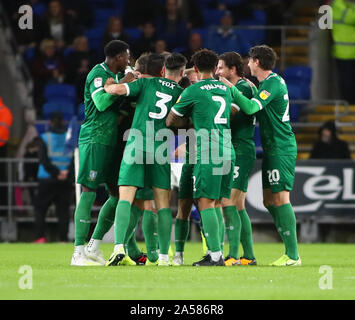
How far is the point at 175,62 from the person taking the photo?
10969mm

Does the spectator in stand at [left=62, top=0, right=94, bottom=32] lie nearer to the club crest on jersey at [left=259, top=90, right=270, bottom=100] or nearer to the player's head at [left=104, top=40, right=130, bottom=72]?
the player's head at [left=104, top=40, right=130, bottom=72]

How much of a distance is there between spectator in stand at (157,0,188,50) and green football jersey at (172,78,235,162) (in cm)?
984

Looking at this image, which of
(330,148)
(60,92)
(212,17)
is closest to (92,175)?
(330,148)

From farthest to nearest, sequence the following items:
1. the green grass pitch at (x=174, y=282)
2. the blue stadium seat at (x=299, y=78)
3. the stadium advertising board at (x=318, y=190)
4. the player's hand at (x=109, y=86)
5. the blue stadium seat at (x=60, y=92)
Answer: the blue stadium seat at (x=60, y=92), the blue stadium seat at (x=299, y=78), the stadium advertising board at (x=318, y=190), the player's hand at (x=109, y=86), the green grass pitch at (x=174, y=282)

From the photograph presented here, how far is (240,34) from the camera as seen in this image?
20156mm

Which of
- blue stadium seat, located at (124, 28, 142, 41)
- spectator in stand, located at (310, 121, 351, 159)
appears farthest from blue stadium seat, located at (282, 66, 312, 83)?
blue stadium seat, located at (124, 28, 142, 41)

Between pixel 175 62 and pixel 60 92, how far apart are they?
993 centimetres

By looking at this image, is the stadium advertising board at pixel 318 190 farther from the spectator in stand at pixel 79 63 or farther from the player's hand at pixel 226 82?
the player's hand at pixel 226 82

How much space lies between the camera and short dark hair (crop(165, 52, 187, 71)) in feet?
36.0

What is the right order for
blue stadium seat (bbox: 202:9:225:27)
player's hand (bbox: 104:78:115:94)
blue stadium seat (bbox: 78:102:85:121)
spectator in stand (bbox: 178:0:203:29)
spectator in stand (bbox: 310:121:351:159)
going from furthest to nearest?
1. blue stadium seat (bbox: 202:9:225:27)
2. spectator in stand (bbox: 178:0:203:29)
3. blue stadium seat (bbox: 78:102:85:121)
4. spectator in stand (bbox: 310:121:351:159)
5. player's hand (bbox: 104:78:115:94)

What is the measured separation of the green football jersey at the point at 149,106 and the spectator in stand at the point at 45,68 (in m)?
10.2

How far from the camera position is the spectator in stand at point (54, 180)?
1766 cm

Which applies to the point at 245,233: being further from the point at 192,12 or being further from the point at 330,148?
the point at 192,12

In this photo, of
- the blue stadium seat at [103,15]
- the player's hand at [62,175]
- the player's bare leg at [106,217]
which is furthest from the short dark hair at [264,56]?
the blue stadium seat at [103,15]
